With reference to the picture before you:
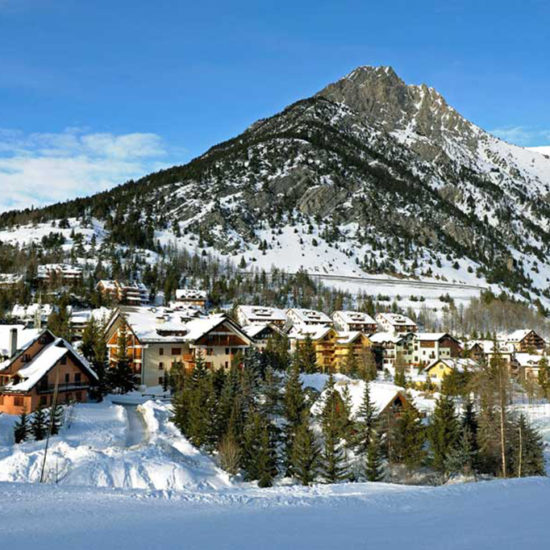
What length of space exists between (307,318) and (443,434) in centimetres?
8739

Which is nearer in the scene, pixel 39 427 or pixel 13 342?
pixel 39 427

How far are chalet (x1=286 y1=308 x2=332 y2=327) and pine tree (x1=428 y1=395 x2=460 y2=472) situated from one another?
84350 mm

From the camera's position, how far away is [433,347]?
341 feet

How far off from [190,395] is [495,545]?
31.9m

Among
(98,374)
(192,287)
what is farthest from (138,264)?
(98,374)

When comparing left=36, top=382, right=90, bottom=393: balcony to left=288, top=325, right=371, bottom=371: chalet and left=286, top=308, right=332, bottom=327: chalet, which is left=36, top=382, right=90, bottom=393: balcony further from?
left=286, top=308, right=332, bottom=327: chalet

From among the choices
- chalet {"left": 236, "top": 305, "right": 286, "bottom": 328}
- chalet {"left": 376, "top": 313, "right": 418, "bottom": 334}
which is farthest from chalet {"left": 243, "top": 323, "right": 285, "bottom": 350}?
chalet {"left": 376, "top": 313, "right": 418, "bottom": 334}

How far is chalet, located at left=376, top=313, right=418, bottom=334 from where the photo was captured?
130 meters

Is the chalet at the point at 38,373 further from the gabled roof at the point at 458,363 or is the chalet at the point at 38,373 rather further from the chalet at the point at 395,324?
the chalet at the point at 395,324

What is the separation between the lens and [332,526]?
1505cm

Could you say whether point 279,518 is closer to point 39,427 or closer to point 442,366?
point 39,427

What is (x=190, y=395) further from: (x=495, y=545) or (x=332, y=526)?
(x=495, y=545)

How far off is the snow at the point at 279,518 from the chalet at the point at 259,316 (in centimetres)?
9737

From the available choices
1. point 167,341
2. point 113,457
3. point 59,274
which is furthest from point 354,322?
point 113,457
